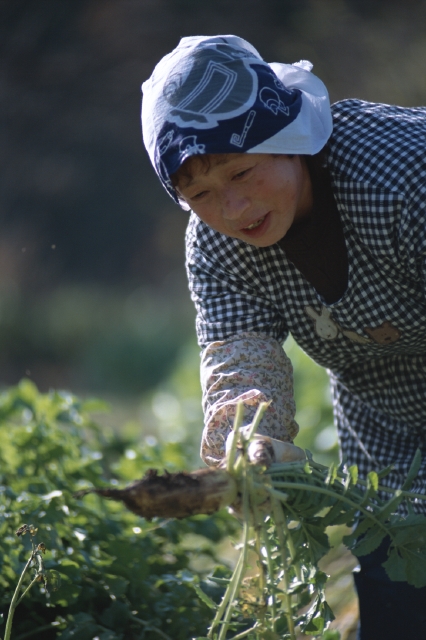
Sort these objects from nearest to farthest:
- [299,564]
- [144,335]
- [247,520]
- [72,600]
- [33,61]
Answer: [247,520] → [299,564] → [72,600] → [144,335] → [33,61]

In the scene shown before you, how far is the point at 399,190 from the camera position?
1614 millimetres

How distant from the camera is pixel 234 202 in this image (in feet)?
5.24

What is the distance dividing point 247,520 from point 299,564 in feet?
0.56

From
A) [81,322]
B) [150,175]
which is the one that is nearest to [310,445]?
[81,322]

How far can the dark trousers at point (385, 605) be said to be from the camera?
191 centimetres

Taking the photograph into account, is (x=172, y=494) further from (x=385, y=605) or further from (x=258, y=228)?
(x=385, y=605)

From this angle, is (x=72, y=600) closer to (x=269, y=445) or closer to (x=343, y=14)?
(x=269, y=445)

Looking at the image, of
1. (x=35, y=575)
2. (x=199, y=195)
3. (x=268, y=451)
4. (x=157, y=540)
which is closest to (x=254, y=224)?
(x=199, y=195)

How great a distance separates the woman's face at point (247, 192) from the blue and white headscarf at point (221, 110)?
0.03 m

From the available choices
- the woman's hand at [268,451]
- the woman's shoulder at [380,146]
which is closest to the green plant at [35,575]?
the woman's hand at [268,451]

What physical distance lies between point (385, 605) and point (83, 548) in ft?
2.56

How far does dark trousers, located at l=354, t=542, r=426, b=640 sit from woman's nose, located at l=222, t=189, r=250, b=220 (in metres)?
0.84

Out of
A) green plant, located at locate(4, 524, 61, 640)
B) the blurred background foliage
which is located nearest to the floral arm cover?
green plant, located at locate(4, 524, 61, 640)

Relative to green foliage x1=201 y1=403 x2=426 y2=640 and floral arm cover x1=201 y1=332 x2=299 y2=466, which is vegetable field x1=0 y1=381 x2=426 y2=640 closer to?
green foliage x1=201 y1=403 x2=426 y2=640
